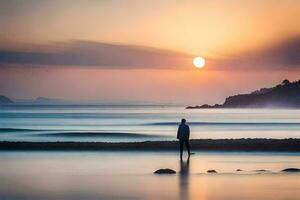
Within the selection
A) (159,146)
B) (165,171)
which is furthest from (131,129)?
(165,171)

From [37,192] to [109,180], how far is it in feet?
9.06

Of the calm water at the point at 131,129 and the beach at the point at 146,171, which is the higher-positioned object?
Result: the calm water at the point at 131,129

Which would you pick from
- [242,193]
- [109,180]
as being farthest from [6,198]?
[242,193]

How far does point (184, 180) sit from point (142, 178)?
1.24m

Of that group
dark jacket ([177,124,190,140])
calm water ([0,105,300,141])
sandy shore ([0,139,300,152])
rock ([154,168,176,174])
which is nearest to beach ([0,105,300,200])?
sandy shore ([0,139,300,152])

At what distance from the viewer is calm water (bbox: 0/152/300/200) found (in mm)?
14180

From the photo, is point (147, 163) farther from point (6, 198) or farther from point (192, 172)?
point (6, 198)

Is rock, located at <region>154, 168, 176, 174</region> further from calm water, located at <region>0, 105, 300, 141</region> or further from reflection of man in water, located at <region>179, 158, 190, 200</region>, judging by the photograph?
calm water, located at <region>0, 105, 300, 141</region>

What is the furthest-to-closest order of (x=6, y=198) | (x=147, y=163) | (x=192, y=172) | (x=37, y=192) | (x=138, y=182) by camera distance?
1. (x=147, y=163)
2. (x=192, y=172)
3. (x=138, y=182)
4. (x=37, y=192)
5. (x=6, y=198)

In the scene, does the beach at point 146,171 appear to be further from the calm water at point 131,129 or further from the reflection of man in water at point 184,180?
the calm water at point 131,129

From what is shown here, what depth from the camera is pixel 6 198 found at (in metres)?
13.5

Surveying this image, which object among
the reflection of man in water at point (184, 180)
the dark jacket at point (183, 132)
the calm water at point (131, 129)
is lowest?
the reflection of man in water at point (184, 180)

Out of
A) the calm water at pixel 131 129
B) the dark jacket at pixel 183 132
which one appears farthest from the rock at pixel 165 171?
the calm water at pixel 131 129

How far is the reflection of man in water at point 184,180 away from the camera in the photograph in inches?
549
